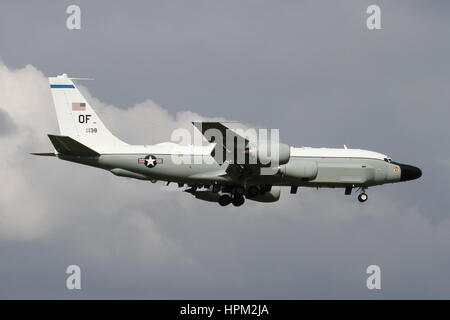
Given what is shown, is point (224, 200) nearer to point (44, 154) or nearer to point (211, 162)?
point (211, 162)

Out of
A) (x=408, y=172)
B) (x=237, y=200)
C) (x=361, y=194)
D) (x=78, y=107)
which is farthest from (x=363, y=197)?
(x=78, y=107)

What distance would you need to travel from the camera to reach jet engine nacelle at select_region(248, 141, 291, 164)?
68875 millimetres

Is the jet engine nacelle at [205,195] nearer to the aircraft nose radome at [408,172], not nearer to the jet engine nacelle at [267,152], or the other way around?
the jet engine nacelle at [267,152]

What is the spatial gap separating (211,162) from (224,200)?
11.4 ft

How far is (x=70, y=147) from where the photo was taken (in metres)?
70.5

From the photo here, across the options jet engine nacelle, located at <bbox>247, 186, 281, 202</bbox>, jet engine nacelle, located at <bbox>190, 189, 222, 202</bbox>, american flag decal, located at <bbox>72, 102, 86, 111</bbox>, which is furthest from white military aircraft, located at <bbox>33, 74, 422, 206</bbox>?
jet engine nacelle, located at <bbox>190, 189, 222, 202</bbox>

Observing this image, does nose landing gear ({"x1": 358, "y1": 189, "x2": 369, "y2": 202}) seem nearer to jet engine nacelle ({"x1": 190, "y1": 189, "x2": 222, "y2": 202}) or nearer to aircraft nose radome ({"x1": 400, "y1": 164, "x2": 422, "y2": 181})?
aircraft nose radome ({"x1": 400, "y1": 164, "x2": 422, "y2": 181})

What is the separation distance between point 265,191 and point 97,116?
1371 centimetres

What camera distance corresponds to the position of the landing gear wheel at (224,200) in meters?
75.5

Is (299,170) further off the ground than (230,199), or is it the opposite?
(299,170)

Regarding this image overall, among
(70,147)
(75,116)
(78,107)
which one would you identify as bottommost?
(70,147)

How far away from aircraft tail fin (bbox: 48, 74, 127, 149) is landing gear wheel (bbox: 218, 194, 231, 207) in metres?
8.73

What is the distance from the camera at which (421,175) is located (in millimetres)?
80938

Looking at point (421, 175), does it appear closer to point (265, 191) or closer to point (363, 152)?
point (363, 152)
